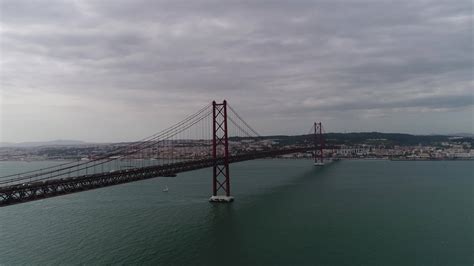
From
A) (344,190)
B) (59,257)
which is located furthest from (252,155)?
(59,257)

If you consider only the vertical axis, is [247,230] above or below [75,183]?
below

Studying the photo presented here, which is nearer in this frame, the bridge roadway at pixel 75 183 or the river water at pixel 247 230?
the bridge roadway at pixel 75 183

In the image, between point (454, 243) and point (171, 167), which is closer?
point (454, 243)

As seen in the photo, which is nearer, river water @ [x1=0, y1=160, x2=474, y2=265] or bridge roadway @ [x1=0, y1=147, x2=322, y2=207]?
bridge roadway @ [x1=0, y1=147, x2=322, y2=207]

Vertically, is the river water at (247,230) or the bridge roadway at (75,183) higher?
the bridge roadway at (75,183)

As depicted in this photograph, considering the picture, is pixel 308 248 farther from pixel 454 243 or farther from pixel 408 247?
pixel 454 243

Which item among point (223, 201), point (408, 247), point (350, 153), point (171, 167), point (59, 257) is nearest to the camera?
point (59, 257)

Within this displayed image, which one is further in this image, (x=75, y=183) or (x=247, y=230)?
(x=247, y=230)

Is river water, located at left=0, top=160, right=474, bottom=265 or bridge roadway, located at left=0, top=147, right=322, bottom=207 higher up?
bridge roadway, located at left=0, top=147, right=322, bottom=207
